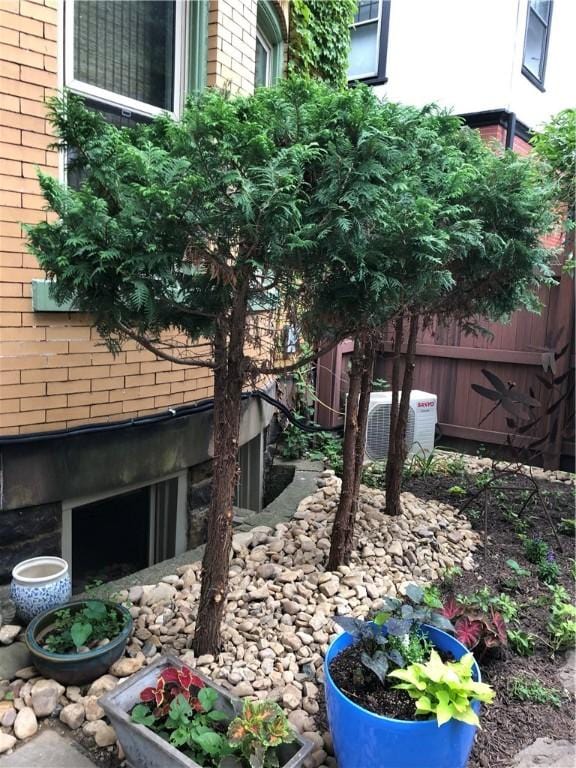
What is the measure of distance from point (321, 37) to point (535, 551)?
15.7 feet

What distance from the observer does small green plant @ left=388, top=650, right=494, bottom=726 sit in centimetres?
172

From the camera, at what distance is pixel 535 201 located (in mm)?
3162

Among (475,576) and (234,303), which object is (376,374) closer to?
(475,576)

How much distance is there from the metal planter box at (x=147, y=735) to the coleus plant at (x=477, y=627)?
3.04 ft

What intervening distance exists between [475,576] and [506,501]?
4.77 feet

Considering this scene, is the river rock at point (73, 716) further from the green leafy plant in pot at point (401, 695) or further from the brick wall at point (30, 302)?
the brick wall at point (30, 302)

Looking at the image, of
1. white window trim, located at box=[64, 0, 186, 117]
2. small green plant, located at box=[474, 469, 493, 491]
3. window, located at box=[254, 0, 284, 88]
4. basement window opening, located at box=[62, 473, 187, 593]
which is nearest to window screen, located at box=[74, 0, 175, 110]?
white window trim, located at box=[64, 0, 186, 117]

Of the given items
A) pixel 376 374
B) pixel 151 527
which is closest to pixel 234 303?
pixel 151 527

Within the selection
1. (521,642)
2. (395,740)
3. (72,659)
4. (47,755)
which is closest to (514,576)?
(521,642)

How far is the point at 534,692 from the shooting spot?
2428 millimetres

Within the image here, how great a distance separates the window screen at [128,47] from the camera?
3197 millimetres

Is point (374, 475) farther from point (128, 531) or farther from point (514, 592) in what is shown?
point (128, 531)

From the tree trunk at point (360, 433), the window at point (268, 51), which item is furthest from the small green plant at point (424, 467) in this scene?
the window at point (268, 51)

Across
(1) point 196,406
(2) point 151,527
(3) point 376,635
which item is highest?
(1) point 196,406
